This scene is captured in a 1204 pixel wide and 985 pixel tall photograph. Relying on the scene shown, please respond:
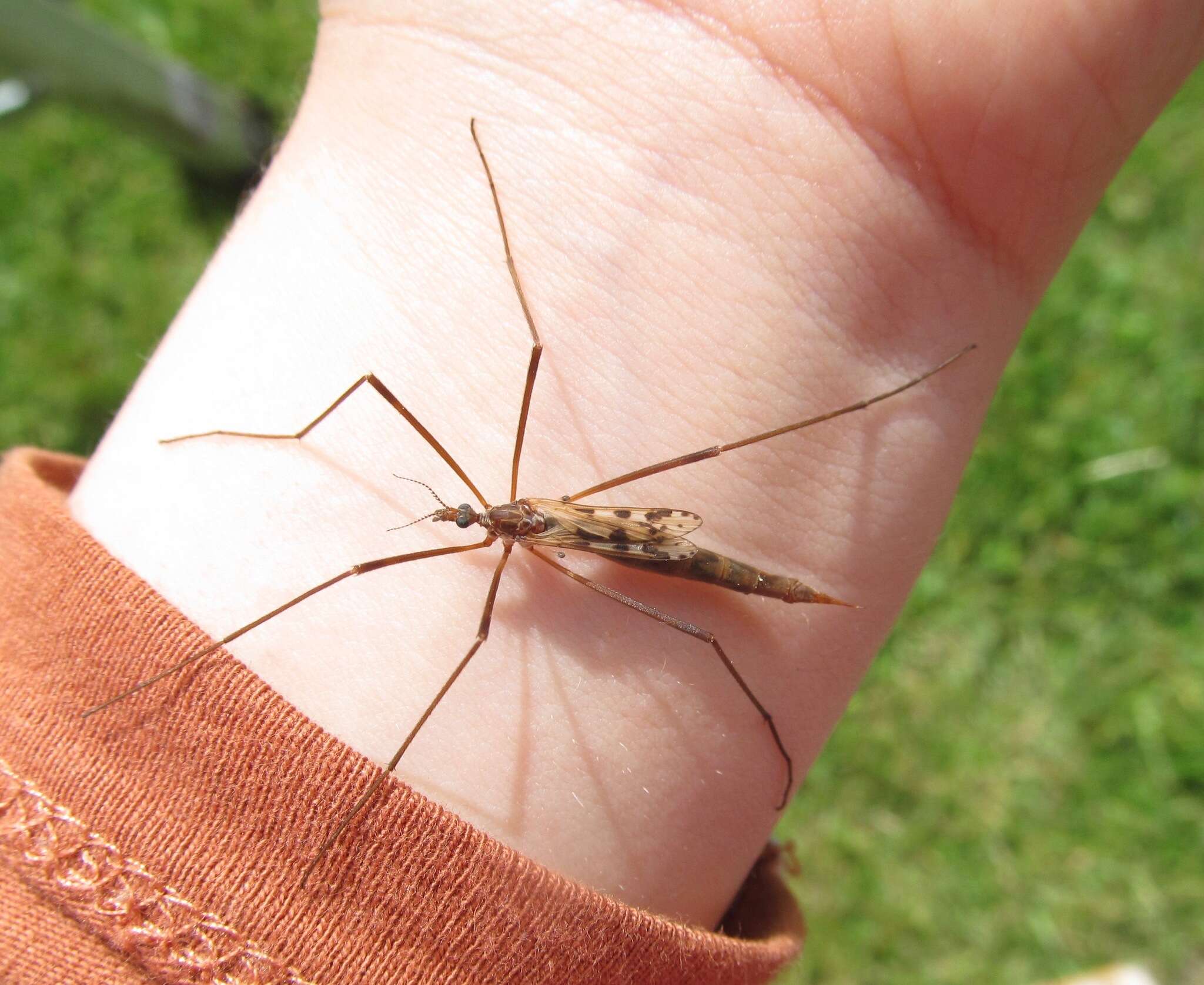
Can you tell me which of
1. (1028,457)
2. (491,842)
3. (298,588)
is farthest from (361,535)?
(1028,457)

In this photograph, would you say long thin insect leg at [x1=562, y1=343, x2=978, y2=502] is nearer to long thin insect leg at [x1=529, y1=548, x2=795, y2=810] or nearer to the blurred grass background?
long thin insect leg at [x1=529, y1=548, x2=795, y2=810]

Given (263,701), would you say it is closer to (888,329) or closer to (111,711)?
(111,711)

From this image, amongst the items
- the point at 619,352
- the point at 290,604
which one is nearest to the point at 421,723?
the point at 290,604

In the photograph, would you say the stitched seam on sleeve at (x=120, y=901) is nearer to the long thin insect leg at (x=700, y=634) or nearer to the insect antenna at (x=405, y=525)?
the insect antenna at (x=405, y=525)

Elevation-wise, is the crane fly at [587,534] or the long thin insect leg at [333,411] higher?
the long thin insect leg at [333,411]

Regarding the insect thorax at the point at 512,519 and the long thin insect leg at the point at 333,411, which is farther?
the insect thorax at the point at 512,519

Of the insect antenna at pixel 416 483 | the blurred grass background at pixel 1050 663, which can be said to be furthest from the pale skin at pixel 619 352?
the blurred grass background at pixel 1050 663
